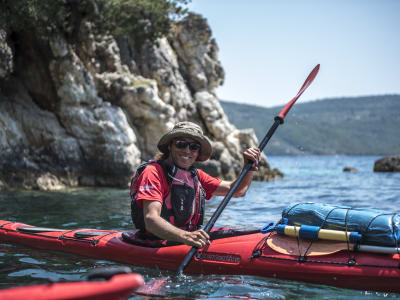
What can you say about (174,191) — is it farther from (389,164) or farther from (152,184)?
(389,164)

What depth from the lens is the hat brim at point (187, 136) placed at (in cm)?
469

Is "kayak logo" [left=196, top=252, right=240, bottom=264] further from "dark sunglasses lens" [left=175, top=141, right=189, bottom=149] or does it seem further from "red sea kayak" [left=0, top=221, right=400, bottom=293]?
"dark sunglasses lens" [left=175, top=141, right=189, bottom=149]

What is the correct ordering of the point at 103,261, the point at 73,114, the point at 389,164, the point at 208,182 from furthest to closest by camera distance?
the point at 389,164 → the point at 73,114 → the point at 208,182 → the point at 103,261

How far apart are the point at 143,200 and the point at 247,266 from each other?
4.20ft

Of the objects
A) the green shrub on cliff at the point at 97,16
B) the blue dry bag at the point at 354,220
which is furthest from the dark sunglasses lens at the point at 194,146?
the green shrub on cliff at the point at 97,16

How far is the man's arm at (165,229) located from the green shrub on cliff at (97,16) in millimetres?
11354

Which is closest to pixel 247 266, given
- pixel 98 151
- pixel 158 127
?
pixel 98 151

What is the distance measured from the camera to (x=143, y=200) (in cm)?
436

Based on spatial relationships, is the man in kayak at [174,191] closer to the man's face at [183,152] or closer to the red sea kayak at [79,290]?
the man's face at [183,152]

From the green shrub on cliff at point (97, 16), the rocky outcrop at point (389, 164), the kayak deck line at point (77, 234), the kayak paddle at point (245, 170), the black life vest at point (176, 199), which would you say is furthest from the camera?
the rocky outcrop at point (389, 164)

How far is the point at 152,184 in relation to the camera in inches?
172

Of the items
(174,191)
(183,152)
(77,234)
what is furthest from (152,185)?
(77,234)

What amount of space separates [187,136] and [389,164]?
29.6 m

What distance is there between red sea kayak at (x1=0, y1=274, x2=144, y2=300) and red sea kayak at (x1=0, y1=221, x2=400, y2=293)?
2116mm
